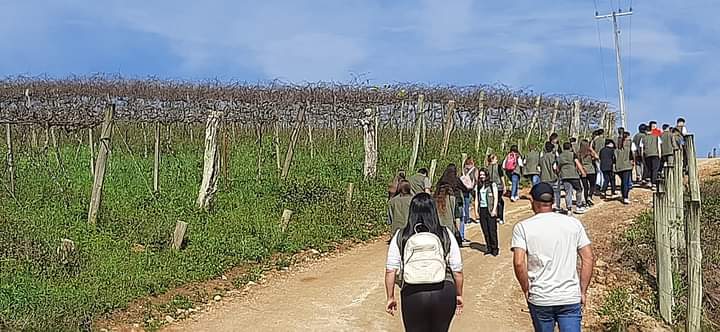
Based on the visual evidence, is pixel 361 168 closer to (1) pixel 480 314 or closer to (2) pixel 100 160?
(2) pixel 100 160

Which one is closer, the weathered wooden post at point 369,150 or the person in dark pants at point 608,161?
the person in dark pants at point 608,161

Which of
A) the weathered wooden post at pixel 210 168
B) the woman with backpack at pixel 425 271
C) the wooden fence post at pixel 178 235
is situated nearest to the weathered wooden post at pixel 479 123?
the weathered wooden post at pixel 210 168

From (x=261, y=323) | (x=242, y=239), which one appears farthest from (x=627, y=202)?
(x=261, y=323)

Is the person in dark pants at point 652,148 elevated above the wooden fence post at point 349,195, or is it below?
above

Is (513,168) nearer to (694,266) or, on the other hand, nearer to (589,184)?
(589,184)

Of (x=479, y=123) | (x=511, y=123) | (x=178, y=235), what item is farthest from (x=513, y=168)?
(x=511, y=123)

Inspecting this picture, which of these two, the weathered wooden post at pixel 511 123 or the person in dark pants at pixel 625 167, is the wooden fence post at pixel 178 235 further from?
the weathered wooden post at pixel 511 123

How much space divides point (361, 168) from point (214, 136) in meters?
6.01

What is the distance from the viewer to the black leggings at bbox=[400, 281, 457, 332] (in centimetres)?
655

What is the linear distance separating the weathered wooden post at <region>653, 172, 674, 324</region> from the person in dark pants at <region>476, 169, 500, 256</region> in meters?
3.67

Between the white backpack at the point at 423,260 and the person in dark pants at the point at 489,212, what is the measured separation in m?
7.67

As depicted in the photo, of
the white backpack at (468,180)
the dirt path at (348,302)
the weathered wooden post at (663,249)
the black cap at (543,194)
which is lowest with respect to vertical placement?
the dirt path at (348,302)

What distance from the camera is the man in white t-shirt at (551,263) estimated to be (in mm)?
6441

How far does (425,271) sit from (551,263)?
0.98 metres
